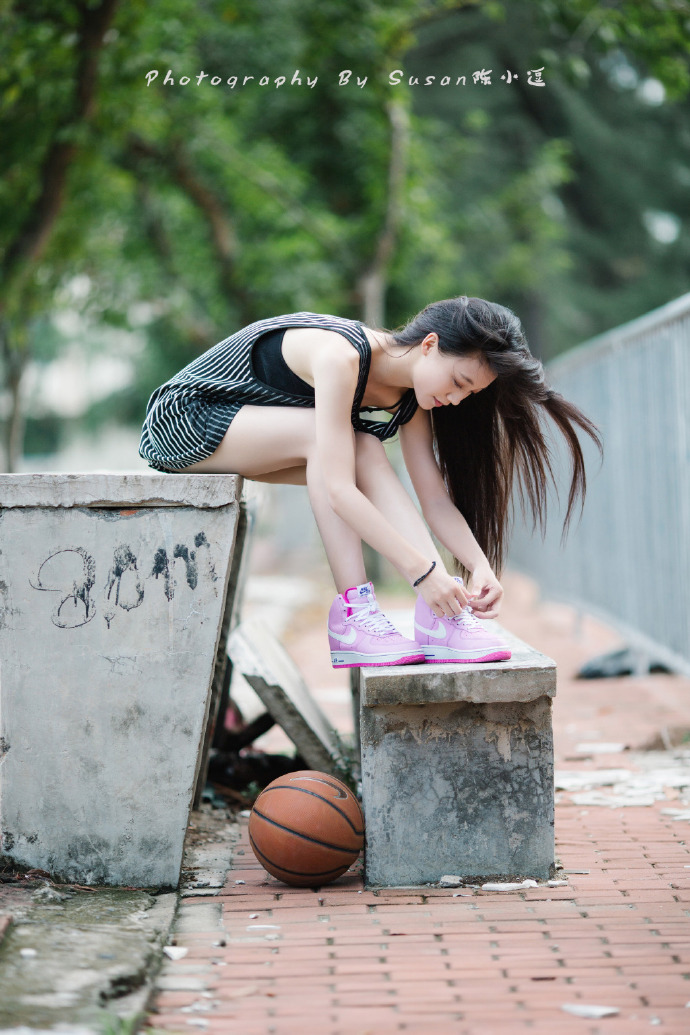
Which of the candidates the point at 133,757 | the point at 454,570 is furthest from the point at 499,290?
the point at 133,757

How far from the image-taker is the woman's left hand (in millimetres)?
3391

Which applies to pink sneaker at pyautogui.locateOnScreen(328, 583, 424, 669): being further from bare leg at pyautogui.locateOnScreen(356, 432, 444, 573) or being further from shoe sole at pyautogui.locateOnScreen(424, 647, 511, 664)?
bare leg at pyautogui.locateOnScreen(356, 432, 444, 573)

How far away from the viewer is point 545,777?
121 inches

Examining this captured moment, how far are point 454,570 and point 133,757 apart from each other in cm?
155

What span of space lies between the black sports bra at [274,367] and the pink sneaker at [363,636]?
0.68 metres

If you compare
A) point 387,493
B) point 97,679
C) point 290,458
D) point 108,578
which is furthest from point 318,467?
point 97,679

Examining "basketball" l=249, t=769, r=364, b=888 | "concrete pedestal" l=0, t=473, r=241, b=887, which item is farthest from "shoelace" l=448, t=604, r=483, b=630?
"concrete pedestal" l=0, t=473, r=241, b=887

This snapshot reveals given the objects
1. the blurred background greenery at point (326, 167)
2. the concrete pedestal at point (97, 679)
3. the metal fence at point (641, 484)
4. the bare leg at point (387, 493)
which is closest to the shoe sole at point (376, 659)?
the bare leg at point (387, 493)

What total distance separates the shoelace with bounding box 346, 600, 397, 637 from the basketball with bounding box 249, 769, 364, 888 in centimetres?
49

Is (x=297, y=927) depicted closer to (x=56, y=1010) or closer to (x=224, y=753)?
(x=56, y=1010)

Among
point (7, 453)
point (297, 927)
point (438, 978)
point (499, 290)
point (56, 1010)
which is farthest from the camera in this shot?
point (499, 290)

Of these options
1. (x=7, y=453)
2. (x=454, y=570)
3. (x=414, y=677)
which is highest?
(x=7, y=453)

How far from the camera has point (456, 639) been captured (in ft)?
10.3

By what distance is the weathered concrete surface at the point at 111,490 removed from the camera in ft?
9.91
